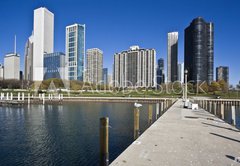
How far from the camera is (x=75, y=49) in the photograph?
180 metres

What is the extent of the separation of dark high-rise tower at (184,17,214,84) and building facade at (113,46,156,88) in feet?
112

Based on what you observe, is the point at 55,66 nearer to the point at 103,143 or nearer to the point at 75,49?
the point at 75,49

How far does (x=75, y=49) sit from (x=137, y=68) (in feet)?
198

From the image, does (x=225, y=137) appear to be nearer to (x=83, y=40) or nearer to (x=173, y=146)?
(x=173, y=146)

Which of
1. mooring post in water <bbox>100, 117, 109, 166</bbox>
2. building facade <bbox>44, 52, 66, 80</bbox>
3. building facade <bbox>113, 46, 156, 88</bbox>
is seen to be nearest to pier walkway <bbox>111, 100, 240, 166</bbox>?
mooring post in water <bbox>100, 117, 109, 166</bbox>

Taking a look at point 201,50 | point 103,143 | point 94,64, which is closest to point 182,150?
point 103,143

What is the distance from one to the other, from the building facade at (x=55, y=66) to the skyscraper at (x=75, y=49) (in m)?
19.7

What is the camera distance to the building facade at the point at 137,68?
161000mm

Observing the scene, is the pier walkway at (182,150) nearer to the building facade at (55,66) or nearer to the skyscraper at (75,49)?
the building facade at (55,66)

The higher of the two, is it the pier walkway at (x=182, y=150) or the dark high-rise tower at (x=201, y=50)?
the dark high-rise tower at (x=201, y=50)

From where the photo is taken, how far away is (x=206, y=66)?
134375mm

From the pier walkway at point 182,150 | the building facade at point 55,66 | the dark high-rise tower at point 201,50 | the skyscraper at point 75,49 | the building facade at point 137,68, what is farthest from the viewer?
the skyscraper at point 75,49

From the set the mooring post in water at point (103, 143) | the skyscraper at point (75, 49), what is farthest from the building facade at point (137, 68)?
the mooring post in water at point (103, 143)

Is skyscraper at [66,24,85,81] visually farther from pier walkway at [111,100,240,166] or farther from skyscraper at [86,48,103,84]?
pier walkway at [111,100,240,166]
